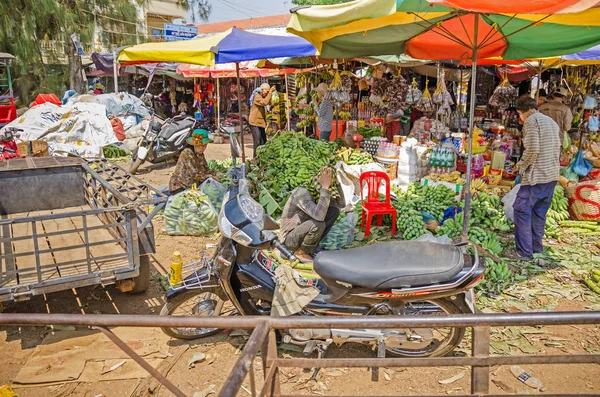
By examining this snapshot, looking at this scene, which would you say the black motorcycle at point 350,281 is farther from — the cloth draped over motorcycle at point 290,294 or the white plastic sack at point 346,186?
the white plastic sack at point 346,186

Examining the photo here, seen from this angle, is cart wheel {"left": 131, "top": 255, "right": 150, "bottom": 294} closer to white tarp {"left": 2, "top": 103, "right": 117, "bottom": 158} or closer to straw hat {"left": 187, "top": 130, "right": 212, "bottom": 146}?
straw hat {"left": 187, "top": 130, "right": 212, "bottom": 146}

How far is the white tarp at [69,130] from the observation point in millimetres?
11734

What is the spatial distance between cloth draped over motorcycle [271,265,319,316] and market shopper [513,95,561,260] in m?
3.45

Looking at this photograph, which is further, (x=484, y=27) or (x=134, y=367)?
(x=484, y=27)

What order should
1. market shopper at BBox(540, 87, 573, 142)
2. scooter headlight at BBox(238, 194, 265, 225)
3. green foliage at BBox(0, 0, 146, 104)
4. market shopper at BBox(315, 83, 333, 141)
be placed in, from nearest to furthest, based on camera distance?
scooter headlight at BBox(238, 194, 265, 225)
market shopper at BBox(540, 87, 573, 142)
market shopper at BBox(315, 83, 333, 141)
green foliage at BBox(0, 0, 146, 104)

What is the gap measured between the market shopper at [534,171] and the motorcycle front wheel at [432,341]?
2.56m

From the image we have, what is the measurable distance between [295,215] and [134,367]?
2.35 m

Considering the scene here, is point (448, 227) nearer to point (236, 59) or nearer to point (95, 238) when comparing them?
point (236, 59)

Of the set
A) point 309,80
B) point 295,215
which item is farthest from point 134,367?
point 309,80

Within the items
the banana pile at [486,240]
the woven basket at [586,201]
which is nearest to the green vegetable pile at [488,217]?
the banana pile at [486,240]

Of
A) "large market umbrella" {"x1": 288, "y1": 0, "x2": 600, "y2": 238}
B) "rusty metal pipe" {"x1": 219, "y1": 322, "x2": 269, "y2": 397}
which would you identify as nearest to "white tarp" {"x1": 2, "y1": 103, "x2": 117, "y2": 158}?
"large market umbrella" {"x1": 288, "y1": 0, "x2": 600, "y2": 238}

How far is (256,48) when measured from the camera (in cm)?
650

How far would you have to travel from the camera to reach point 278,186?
6.95 meters

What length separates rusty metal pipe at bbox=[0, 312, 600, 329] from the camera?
1.64 meters
